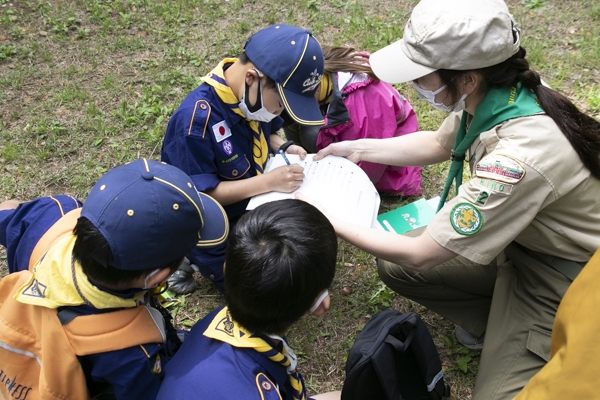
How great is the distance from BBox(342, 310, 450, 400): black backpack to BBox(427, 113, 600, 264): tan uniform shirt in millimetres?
449

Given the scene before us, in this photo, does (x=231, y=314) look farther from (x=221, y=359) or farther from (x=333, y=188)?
(x=333, y=188)

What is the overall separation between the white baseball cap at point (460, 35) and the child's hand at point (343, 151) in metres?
0.79

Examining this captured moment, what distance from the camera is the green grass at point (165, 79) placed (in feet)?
8.62

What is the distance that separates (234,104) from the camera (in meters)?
2.24

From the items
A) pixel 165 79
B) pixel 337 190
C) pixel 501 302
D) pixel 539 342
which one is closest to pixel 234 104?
pixel 337 190

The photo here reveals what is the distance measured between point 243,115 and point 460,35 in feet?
3.41

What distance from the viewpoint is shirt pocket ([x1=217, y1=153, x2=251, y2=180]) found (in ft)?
7.77

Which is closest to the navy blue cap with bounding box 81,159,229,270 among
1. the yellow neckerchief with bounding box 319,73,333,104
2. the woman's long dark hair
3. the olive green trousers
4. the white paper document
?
the white paper document

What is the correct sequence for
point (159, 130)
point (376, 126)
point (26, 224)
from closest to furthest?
point (26, 224)
point (376, 126)
point (159, 130)

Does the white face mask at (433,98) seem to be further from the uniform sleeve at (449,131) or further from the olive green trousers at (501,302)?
the olive green trousers at (501,302)

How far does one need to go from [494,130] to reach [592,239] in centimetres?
54

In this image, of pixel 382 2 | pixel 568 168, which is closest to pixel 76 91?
pixel 382 2

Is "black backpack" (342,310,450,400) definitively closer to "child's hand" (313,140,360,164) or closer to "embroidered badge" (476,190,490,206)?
"embroidered badge" (476,190,490,206)

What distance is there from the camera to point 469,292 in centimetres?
232
